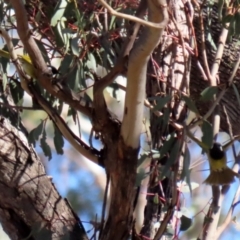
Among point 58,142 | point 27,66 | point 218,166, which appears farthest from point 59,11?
point 218,166

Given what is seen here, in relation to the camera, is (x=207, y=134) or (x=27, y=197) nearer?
(x=207, y=134)

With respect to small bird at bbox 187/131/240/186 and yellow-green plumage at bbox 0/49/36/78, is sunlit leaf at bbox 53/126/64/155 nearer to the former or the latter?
yellow-green plumage at bbox 0/49/36/78

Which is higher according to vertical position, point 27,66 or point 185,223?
point 27,66

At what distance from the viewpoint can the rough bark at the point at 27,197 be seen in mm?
1345

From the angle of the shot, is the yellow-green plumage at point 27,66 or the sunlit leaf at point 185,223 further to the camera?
the sunlit leaf at point 185,223

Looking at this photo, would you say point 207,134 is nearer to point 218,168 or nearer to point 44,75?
point 218,168

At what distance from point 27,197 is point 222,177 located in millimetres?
415

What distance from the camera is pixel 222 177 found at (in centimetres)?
133

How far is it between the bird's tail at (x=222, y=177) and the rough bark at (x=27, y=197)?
315 mm

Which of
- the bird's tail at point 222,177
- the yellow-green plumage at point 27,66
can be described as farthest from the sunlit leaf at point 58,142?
the bird's tail at point 222,177

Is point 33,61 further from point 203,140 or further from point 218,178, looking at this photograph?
point 218,178

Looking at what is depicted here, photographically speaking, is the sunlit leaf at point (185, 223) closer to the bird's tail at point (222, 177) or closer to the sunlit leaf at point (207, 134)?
the bird's tail at point (222, 177)

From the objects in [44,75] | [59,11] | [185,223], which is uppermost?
[59,11]

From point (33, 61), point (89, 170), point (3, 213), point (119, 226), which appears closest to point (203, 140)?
point (119, 226)
